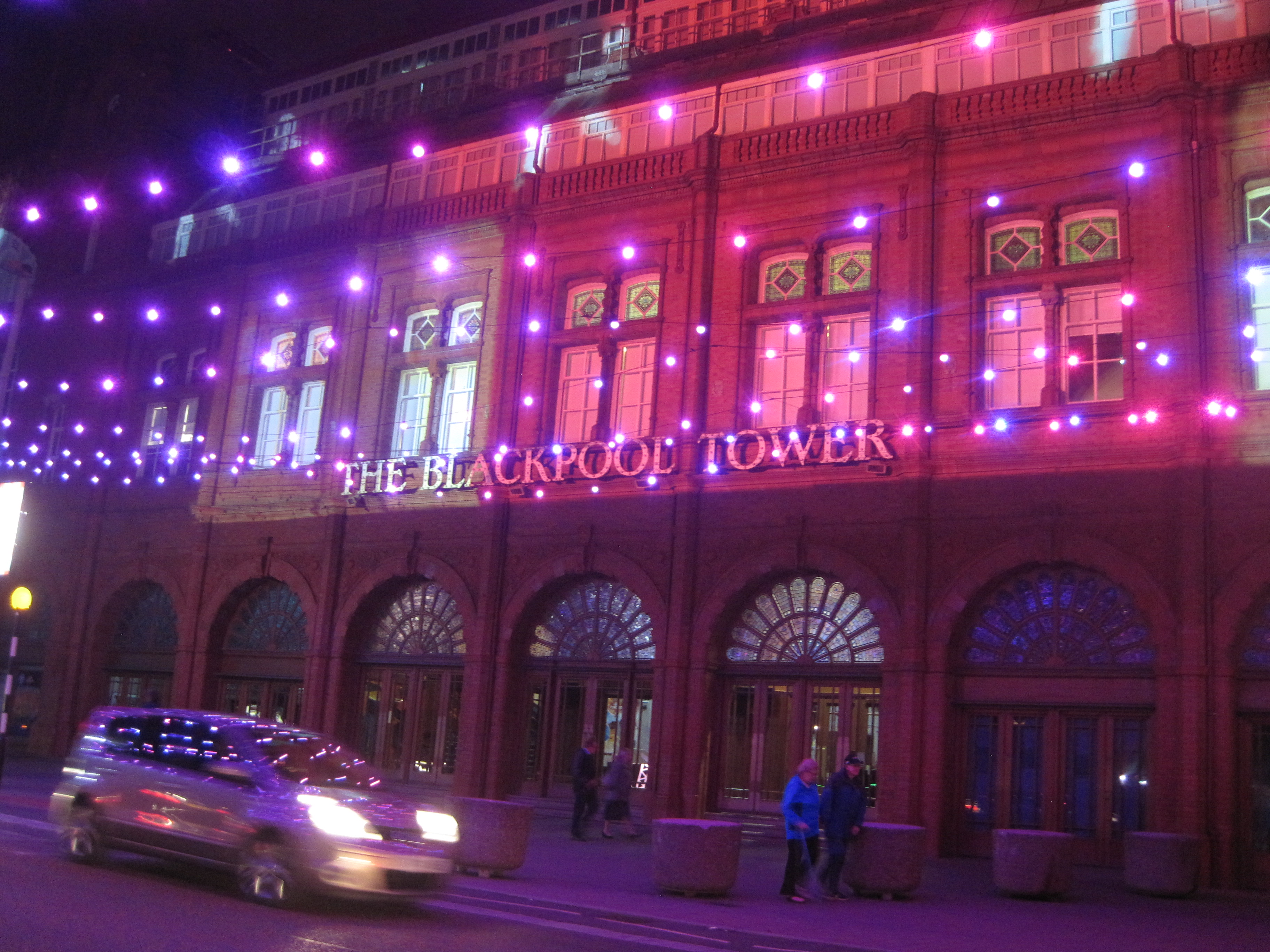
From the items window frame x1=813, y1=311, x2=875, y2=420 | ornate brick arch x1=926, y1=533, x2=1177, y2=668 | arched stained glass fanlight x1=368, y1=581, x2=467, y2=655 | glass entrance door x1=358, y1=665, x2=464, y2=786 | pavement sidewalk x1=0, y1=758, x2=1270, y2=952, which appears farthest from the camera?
arched stained glass fanlight x1=368, y1=581, x2=467, y2=655

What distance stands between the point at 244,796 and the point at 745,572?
11564 mm

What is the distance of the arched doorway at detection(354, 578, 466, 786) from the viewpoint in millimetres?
25266

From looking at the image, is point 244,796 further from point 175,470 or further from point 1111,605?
point 175,470

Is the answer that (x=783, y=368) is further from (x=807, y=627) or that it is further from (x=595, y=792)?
(x=595, y=792)

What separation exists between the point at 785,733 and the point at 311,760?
36.4ft

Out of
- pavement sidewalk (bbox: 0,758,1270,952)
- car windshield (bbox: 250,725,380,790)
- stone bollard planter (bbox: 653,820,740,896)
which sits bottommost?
pavement sidewalk (bbox: 0,758,1270,952)

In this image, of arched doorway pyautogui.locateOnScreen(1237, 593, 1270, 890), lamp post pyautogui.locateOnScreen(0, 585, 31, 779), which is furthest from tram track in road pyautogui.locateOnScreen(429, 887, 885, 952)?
lamp post pyautogui.locateOnScreen(0, 585, 31, 779)

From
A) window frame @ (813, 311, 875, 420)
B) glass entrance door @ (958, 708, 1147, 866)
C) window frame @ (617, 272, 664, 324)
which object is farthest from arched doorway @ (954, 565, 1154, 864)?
window frame @ (617, 272, 664, 324)

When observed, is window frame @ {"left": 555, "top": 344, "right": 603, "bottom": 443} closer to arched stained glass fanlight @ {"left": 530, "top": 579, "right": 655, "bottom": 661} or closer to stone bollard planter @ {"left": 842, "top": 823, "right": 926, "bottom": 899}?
arched stained glass fanlight @ {"left": 530, "top": 579, "right": 655, "bottom": 661}

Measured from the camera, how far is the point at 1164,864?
51.6 ft

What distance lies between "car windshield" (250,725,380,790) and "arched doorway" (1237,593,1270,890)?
1226 cm

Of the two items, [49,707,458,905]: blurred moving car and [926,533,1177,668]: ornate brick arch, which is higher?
[926,533,1177,668]: ornate brick arch

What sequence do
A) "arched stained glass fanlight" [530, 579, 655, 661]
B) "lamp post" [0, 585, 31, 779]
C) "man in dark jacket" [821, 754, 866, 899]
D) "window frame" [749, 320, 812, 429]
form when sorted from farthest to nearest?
1. "arched stained glass fanlight" [530, 579, 655, 661]
2. "window frame" [749, 320, 812, 429]
3. "lamp post" [0, 585, 31, 779]
4. "man in dark jacket" [821, 754, 866, 899]

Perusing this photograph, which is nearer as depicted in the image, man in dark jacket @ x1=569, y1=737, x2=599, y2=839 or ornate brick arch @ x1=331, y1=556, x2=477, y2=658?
man in dark jacket @ x1=569, y1=737, x2=599, y2=839
